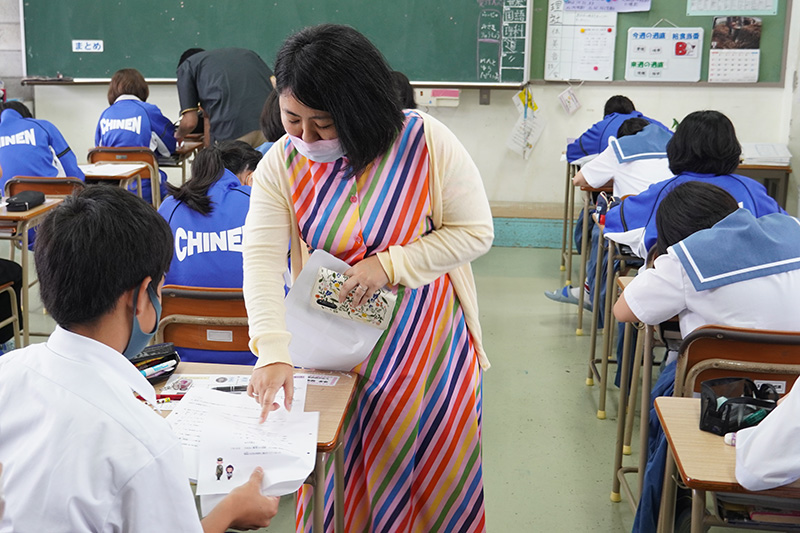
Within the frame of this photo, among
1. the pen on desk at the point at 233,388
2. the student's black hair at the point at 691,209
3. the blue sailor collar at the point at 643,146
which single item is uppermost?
the blue sailor collar at the point at 643,146

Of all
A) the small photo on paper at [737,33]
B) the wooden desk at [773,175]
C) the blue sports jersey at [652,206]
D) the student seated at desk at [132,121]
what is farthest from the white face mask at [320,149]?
the small photo on paper at [737,33]

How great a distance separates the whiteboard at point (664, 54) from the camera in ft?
19.0

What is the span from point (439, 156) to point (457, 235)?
16 centimetres

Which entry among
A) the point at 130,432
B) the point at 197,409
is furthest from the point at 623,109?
the point at 130,432

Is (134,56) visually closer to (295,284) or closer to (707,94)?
(707,94)

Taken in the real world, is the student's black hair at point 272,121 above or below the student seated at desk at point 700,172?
Result: above

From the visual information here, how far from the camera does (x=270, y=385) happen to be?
1.48m

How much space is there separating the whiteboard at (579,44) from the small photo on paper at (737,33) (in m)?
0.73

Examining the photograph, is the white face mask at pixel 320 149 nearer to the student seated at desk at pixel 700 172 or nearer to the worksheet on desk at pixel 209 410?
the worksheet on desk at pixel 209 410

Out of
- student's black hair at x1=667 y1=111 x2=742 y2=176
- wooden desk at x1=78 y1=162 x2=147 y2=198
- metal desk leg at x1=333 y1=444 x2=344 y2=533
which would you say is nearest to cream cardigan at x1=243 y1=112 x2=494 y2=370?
metal desk leg at x1=333 y1=444 x2=344 y2=533

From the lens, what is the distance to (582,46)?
5887 millimetres

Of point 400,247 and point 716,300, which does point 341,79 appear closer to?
point 400,247

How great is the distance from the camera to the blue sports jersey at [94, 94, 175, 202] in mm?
5258

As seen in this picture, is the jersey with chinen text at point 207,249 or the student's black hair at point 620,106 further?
the student's black hair at point 620,106
